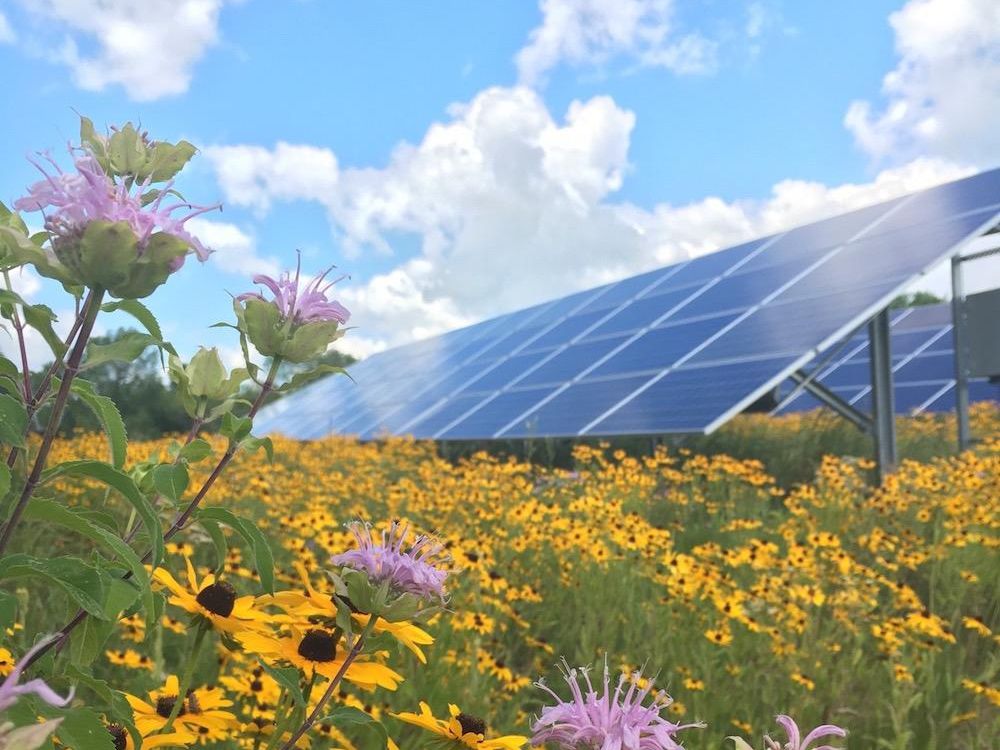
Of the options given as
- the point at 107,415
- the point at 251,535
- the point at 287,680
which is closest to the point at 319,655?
the point at 287,680

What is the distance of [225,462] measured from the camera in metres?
1.12

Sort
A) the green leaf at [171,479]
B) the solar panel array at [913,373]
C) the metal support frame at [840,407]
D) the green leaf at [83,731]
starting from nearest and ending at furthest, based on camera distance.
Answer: the green leaf at [83,731] < the green leaf at [171,479] < the metal support frame at [840,407] < the solar panel array at [913,373]

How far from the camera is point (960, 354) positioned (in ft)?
28.6

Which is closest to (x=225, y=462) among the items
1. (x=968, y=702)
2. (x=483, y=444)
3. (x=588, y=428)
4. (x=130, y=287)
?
(x=130, y=287)

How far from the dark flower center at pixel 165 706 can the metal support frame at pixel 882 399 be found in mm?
7354

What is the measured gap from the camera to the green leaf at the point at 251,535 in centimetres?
105

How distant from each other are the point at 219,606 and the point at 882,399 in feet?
25.7

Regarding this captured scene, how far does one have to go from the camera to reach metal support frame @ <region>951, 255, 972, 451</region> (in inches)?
330

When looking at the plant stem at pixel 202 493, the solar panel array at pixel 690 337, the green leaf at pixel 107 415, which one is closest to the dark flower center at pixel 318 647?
the plant stem at pixel 202 493

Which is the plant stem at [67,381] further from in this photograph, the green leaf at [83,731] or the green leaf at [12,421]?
the green leaf at [83,731]

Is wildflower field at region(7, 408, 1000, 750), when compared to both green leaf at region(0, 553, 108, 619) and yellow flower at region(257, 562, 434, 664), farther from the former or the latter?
green leaf at region(0, 553, 108, 619)

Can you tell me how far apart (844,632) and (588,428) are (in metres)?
4.09

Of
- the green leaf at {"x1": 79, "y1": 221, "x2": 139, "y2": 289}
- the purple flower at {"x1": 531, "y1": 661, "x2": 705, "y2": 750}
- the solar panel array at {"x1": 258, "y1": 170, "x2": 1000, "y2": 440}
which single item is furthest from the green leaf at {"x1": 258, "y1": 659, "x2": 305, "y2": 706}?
the solar panel array at {"x1": 258, "y1": 170, "x2": 1000, "y2": 440}

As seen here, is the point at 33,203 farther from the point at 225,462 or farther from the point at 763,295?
the point at 763,295
